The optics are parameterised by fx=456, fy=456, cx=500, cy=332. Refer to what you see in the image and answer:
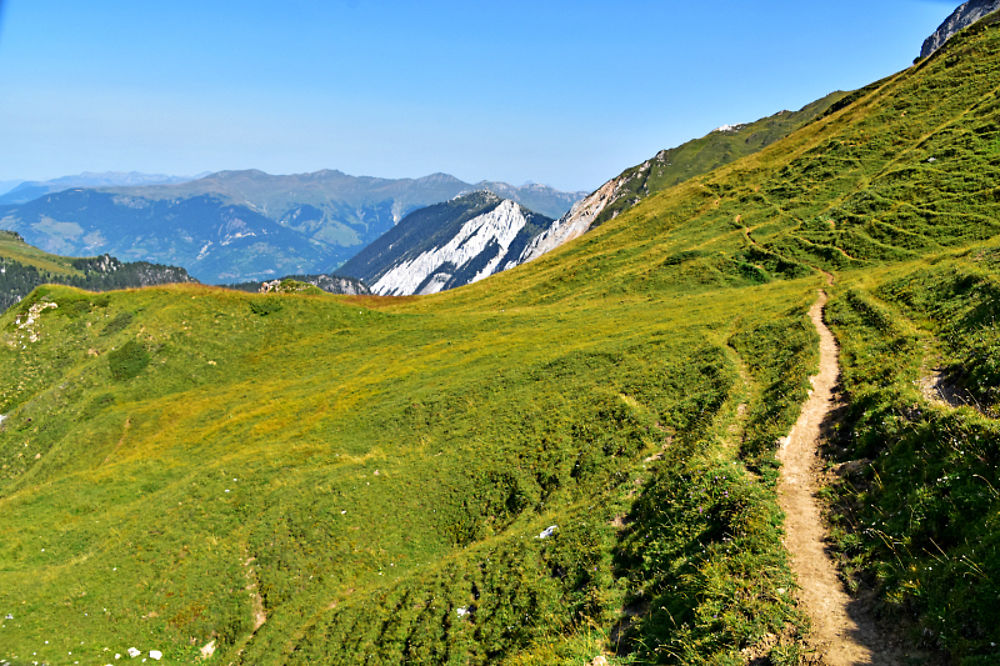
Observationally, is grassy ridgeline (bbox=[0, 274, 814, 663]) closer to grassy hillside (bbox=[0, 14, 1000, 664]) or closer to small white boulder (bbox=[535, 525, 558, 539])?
grassy hillside (bbox=[0, 14, 1000, 664])

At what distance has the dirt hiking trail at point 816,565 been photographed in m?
8.90

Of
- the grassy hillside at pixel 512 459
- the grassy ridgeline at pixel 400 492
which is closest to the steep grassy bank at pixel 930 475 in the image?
the grassy hillside at pixel 512 459

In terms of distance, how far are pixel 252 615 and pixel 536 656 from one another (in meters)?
18.1

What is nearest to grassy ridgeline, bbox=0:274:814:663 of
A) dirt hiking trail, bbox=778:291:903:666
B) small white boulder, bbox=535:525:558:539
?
small white boulder, bbox=535:525:558:539

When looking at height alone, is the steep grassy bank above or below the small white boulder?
above

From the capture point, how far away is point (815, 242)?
195 feet

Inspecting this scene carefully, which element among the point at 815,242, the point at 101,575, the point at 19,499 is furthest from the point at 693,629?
the point at 815,242

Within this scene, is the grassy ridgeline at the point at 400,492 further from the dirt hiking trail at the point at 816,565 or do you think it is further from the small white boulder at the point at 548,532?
the dirt hiking trail at the point at 816,565

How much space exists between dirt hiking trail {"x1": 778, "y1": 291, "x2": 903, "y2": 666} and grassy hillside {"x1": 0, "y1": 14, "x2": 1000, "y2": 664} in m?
0.53

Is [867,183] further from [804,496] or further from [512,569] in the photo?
[512,569]

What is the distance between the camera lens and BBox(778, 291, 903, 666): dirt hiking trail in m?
8.90

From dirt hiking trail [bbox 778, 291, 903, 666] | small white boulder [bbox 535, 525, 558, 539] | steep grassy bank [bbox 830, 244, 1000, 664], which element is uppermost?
steep grassy bank [bbox 830, 244, 1000, 664]

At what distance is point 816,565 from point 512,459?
58.7 feet

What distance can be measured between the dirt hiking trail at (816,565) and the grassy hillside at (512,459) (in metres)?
0.53
